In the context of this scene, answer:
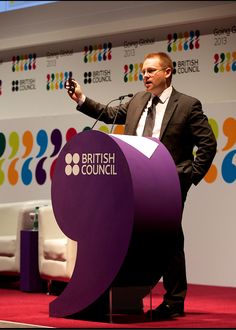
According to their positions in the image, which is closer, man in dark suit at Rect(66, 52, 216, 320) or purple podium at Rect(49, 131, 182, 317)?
purple podium at Rect(49, 131, 182, 317)

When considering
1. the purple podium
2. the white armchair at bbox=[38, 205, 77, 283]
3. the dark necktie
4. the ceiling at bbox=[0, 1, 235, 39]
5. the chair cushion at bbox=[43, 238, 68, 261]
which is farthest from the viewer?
the ceiling at bbox=[0, 1, 235, 39]

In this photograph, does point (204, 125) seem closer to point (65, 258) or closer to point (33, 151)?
point (65, 258)

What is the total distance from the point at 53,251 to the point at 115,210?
7.04ft

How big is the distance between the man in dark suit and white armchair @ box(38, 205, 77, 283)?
58.8 inches

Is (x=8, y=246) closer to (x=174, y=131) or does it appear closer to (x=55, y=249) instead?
(x=55, y=249)

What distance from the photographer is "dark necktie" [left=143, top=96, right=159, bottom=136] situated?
4590mm

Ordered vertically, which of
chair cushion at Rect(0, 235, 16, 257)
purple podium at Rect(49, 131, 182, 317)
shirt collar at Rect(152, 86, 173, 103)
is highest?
shirt collar at Rect(152, 86, 173, 103)

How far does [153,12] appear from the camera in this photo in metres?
7.34

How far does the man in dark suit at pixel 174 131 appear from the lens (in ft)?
14.7

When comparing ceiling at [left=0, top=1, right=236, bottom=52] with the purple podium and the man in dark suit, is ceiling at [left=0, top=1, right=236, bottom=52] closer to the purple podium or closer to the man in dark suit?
the man in dark suit

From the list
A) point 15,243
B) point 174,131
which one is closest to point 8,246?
point 15,243

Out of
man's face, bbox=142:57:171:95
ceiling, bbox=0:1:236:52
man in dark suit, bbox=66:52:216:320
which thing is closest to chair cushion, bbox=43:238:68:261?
man in dark suit, bbox=66:52:216:320

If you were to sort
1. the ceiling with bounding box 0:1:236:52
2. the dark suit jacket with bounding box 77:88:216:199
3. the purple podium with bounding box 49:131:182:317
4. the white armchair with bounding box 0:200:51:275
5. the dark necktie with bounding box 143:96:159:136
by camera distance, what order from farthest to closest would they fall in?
the ceiling with bounding box 0:1:236:52 → the white armchair with bounding box 0:200:51:275 → the dark necktie with bounding box 143:96:159:136 → the dark suit jacket with bounding box 77:88:216:199 → the purple podium with bounding box 49:131:182:317

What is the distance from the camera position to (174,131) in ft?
14.9
